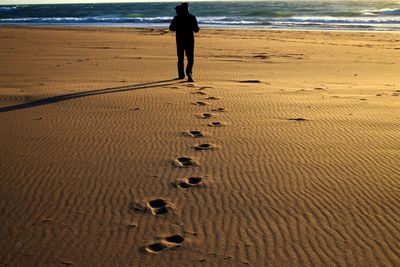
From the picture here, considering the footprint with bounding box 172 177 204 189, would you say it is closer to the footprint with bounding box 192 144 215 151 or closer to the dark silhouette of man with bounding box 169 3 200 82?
the footprint with bounding box 192 144 215 151

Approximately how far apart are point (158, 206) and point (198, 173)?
74cm

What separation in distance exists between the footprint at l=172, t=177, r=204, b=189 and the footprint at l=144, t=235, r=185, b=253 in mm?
841

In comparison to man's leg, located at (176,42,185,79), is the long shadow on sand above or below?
below

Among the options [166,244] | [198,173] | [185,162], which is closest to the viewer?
[166,244]

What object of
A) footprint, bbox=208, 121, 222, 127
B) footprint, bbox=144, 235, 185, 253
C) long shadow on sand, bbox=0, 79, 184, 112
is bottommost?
footprint, bbox=144, 235, 185, 253

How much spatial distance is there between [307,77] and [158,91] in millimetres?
3846

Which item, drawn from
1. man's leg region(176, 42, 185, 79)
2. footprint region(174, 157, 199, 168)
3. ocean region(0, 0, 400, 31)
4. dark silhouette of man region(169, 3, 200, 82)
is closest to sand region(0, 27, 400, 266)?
footprint region(174, 157, 199, 168)

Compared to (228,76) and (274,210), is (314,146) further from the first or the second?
(228,76)

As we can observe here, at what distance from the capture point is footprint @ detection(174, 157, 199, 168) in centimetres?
440

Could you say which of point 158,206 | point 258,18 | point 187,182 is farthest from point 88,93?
point 258,18

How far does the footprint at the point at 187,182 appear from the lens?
3902mm

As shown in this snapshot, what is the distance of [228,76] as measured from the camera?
1006 cm

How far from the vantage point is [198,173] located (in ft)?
13.7

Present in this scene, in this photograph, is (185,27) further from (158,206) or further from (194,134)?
(158,206)
